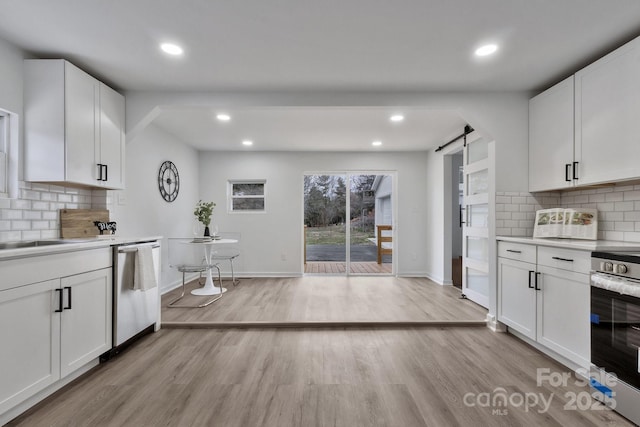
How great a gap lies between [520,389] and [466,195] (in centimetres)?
279

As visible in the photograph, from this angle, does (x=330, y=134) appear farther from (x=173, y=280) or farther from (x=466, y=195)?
(x=173, y=280)

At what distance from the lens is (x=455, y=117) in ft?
12.7

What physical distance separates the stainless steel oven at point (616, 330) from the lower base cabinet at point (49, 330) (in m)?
3.35

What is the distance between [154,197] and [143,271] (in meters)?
1.88

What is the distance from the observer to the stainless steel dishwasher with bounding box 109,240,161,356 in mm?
2479

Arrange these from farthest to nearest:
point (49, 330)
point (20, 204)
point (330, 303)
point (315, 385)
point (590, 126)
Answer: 1. point (330, 303)
2. point (590, 126)
3. point (20, 204)
4. point (315, 385)
5. point (49, 330)

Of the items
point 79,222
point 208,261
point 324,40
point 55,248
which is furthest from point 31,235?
point 324,40

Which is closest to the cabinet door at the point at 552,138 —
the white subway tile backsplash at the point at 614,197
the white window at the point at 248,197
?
the white subway tile backsplash at the point at 614,197

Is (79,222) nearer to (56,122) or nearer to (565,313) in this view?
(56,122)

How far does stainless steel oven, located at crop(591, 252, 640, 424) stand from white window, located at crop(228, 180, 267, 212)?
4.91m

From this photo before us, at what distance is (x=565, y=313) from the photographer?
2271mm

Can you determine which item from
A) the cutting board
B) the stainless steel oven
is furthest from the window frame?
the stainless steel oven

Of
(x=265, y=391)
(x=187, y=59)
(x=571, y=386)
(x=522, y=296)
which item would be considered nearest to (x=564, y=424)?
(x=571, y=386)

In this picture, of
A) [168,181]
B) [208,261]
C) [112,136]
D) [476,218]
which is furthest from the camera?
[168,181]
